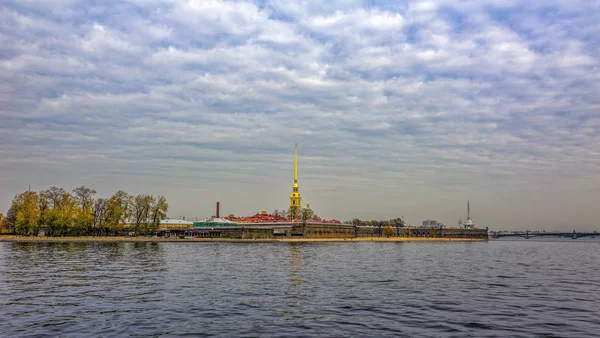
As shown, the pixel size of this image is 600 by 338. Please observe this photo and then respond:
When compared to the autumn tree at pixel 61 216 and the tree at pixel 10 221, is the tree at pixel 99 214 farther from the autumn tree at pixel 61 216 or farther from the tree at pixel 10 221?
the tree at pixel 10 221

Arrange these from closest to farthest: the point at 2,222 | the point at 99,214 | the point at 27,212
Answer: the point at 27,212 → the point at 99,214 → the point at 2,222

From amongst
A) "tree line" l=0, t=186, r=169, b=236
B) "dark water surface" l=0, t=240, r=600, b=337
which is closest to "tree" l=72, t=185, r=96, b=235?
"tree line" l=0, t=186, r=169, b=236

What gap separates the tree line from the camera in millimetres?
131000

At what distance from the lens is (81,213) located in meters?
134

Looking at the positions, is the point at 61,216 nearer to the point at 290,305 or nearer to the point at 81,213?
the point at 81,213

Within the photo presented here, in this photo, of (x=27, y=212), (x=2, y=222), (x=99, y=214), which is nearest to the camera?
(x=27, y=212)

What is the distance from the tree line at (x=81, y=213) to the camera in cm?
13100

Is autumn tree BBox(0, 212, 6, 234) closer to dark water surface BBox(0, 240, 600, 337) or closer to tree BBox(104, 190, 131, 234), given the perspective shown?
tree BBox(104, 190, 131, 234)

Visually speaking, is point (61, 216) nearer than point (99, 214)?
Yes

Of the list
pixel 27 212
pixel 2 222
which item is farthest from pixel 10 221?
pixel 27 212

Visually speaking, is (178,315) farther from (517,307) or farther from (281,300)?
(517,307)

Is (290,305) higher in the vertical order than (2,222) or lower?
lower

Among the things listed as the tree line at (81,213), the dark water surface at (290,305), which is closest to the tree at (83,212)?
the tree line at (81,213)

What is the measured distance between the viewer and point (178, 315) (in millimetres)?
23344
